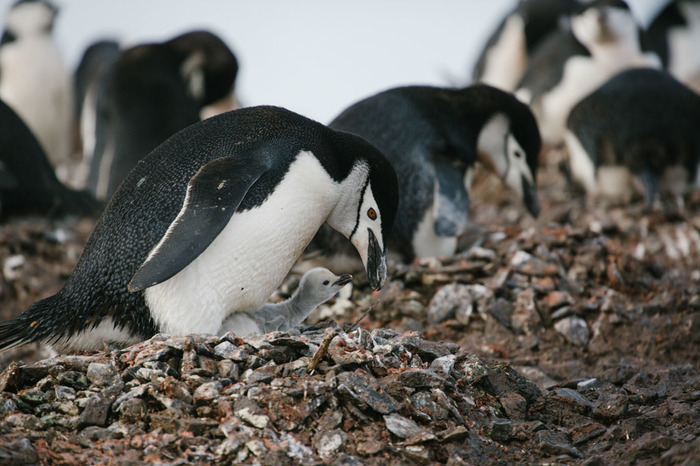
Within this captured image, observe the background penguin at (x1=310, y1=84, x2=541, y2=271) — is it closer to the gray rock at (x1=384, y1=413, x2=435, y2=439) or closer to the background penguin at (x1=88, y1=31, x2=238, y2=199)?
the gray rock at (x1=384, y1=413, x2=435, y2=439)

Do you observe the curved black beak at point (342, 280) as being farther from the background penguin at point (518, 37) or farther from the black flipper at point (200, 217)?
the background penguin at point (518, 37)

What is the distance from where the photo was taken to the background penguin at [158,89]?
7.13 metres

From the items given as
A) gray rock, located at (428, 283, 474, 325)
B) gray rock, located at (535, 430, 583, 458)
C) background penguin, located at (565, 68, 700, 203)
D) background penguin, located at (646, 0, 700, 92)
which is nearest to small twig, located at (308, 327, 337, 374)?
gray rock, located at (535, 430, 583, 458)

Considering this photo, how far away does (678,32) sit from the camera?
12.5 meters

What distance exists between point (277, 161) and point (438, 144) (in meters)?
Result: 2.14

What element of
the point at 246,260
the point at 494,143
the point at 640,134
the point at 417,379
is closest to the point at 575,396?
the point at 417,379

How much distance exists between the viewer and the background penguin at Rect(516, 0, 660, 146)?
8.26 m

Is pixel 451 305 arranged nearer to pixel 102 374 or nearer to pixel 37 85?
pixel 102 374

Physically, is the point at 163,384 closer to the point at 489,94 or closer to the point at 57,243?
the point at 489,94

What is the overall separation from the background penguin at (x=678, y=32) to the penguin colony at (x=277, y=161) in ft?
10.7

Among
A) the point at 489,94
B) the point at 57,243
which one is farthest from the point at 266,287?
the point at 57,243

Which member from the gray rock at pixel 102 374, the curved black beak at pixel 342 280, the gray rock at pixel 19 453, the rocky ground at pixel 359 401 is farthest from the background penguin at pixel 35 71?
the gray rock at pixel 19 453

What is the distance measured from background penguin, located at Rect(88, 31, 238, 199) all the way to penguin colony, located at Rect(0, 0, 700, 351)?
2cm

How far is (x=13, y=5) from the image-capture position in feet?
32.3
